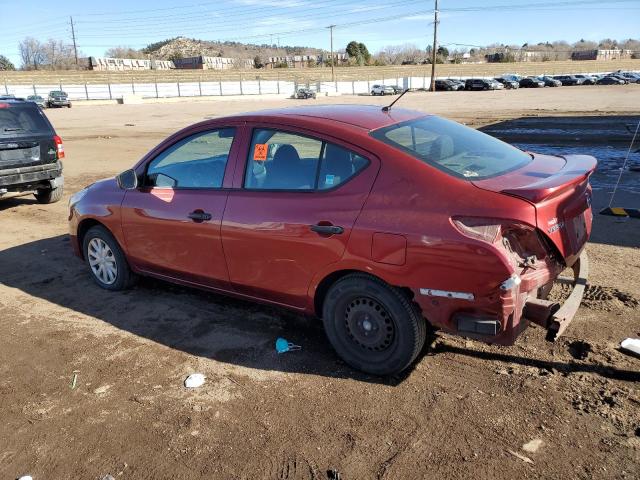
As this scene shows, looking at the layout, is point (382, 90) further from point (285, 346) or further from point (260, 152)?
point (285, 346)

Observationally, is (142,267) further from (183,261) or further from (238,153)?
(238,153)

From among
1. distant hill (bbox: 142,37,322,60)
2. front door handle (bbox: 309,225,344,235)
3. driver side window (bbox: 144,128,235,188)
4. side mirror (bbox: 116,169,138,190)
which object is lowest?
front door handle (bbox: 309,225,344,235)

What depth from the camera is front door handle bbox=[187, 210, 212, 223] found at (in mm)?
4207

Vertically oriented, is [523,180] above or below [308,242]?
above

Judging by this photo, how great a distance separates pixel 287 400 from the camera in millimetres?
3404

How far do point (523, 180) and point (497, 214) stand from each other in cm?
53

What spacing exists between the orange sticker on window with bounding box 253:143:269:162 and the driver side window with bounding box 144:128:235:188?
280mm

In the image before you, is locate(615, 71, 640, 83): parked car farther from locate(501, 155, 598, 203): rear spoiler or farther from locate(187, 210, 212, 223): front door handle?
locate(187, 210, 212, 223): front door handle

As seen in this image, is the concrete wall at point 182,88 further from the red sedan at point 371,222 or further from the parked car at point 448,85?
the red sedan at point 371,222

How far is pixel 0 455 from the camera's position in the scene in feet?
9.90

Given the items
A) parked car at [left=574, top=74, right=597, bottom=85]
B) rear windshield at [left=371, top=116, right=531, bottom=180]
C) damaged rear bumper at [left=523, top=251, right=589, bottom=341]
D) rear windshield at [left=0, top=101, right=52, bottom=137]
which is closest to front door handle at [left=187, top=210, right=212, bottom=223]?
rear windshield at [left=371, top=116, right=531, bottom=180]

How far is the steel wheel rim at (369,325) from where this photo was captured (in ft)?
11.4

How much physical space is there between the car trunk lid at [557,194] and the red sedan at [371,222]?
0.04ft

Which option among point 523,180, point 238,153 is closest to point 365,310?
point 523,180
